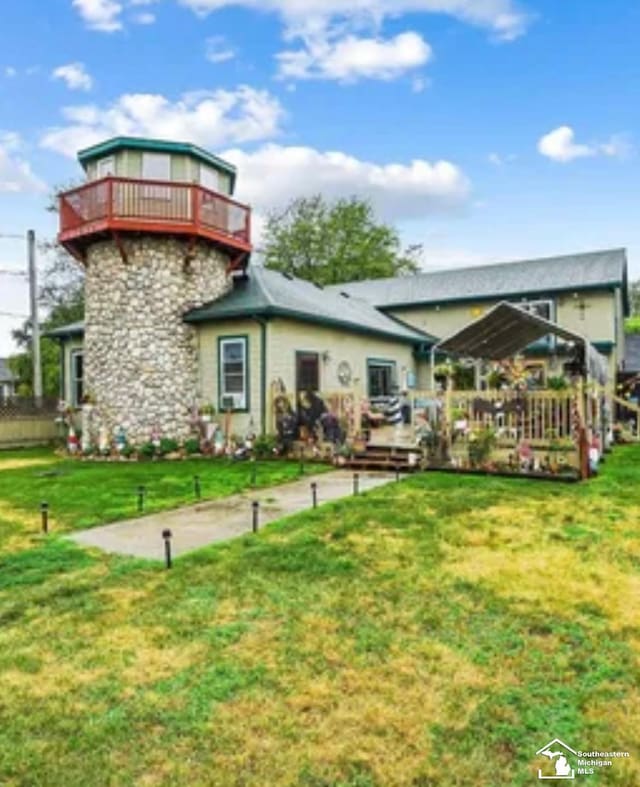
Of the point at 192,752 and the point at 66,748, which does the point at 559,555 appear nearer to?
the point at 192,752

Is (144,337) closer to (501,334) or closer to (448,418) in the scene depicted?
(448,418)

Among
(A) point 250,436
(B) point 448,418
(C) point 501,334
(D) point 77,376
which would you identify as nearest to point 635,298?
(C) point 501,334

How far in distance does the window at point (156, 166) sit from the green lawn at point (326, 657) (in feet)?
33.5

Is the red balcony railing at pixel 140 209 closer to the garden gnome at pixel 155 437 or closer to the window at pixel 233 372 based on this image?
the window at pixel 233 372

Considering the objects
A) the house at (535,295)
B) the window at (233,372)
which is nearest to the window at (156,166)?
the window at (233,372)

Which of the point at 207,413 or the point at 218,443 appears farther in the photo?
the point at 207,413

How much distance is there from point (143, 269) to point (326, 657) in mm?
11957

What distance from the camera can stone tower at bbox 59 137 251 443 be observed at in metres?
13.3

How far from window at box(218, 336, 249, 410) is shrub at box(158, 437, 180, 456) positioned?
1393 mm

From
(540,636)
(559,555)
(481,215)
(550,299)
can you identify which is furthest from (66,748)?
(481,215)

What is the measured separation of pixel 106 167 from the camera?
1395cm

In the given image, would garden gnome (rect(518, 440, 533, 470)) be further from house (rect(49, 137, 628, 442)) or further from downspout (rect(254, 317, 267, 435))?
downspout (rect(254, 317, 267, 435))

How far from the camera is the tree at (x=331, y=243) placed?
34.5 m

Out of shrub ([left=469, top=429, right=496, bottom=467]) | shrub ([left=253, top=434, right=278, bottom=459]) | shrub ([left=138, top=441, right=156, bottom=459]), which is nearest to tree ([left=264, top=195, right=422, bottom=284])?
shrub ([left=138, top=441, right=156, bottom=459])
